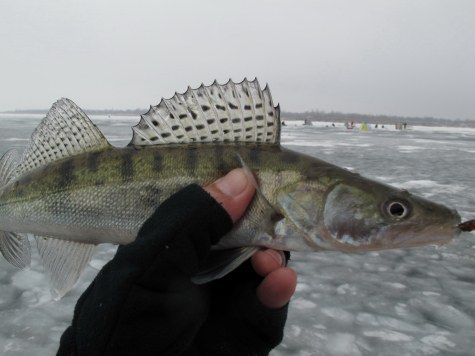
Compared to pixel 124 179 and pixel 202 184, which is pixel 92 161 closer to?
pixel 124 179

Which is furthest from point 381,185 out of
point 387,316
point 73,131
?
point 73,131

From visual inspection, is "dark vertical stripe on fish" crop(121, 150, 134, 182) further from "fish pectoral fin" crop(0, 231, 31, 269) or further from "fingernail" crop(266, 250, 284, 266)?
"fish pectoral fin" crop(0, 231, 31, 269)

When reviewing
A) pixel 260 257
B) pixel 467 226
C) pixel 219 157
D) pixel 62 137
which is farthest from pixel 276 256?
pixel 62 137

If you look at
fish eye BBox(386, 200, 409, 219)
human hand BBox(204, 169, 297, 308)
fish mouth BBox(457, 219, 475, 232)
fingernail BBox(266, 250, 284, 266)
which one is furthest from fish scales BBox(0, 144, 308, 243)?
fish mouth BBox(457, 219, 475, 232)

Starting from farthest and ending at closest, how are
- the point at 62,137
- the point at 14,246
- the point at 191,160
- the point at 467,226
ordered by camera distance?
the point at 14,246 < the point at 62,137 < the point at 191,160 < the point at 467,226

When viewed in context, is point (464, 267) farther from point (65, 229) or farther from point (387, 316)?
point (65, 229)

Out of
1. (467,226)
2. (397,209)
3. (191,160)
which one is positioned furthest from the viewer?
(191,160)

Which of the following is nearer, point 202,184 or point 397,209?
point 397,209

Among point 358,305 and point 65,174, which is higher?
point 65,174
